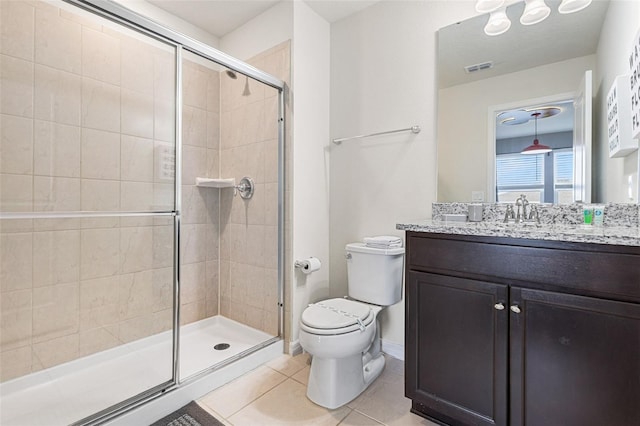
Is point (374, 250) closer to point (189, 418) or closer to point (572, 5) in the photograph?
point (189, 418)

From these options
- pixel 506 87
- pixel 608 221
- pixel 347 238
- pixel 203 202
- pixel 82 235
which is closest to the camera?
pixel 608 221

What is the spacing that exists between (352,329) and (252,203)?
127 cm

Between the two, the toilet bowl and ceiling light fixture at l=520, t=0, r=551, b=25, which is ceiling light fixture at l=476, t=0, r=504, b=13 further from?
the toilet bowl

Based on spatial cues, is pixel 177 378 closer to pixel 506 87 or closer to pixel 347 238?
pixel 347 238

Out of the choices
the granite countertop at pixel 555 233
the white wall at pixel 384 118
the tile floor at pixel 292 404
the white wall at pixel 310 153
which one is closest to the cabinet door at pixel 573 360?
the granite countertop at pixel 555 233

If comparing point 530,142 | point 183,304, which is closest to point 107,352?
point 183,304

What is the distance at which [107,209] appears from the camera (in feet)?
6.16

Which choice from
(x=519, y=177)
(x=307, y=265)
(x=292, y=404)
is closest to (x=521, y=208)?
(x=519, y=177)

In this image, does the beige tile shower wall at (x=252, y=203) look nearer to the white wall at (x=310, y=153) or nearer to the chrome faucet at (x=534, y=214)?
the white wall at (x=310, y=153)

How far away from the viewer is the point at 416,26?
78.6 inches

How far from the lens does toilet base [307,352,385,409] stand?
5.18 feet

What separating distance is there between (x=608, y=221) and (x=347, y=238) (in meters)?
1.45

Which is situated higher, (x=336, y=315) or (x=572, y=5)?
(x=572, y=5)

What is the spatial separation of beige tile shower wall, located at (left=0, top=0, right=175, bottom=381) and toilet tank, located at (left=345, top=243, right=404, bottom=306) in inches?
45.6
